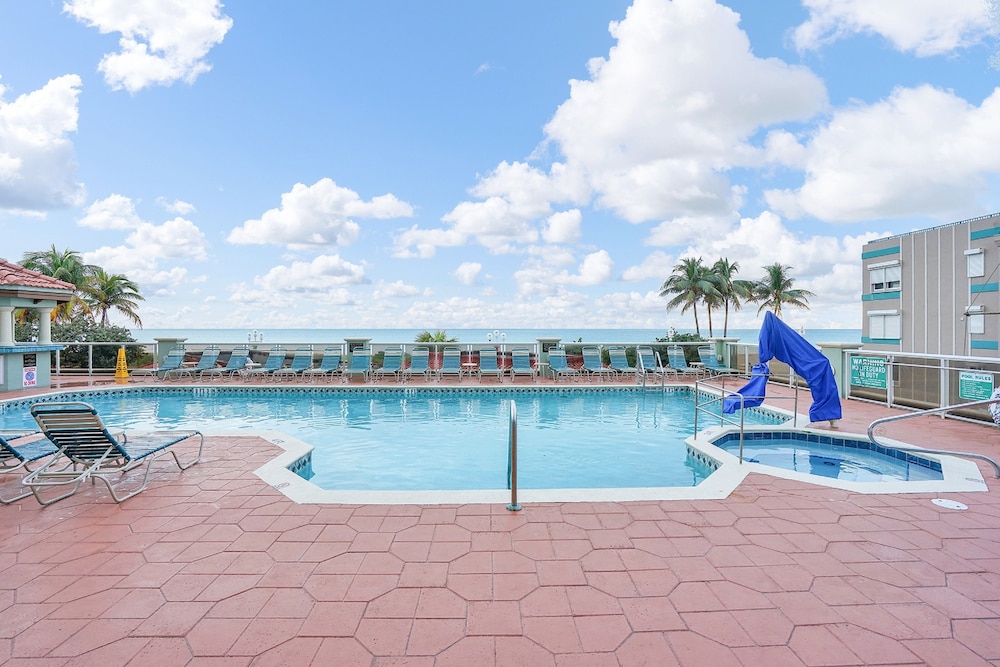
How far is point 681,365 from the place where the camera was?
40.3ft

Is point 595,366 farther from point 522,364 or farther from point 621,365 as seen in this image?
point 522,364

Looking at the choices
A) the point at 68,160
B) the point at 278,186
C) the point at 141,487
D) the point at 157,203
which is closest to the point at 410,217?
the point at 278,186

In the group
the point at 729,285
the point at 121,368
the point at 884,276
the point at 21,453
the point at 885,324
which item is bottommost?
the point at 21,453

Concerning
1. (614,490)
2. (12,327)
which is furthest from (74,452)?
(12,327)

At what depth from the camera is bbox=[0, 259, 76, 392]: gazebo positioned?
9.99 meters

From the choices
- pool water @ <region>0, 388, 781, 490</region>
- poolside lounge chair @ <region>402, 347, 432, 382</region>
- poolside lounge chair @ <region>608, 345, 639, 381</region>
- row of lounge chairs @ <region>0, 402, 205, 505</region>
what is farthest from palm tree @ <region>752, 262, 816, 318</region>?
row of lounge chairs @ <region>0, 402, 205, 505</region>

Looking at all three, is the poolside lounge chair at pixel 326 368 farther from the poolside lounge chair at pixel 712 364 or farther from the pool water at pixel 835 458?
the pool water at pixel 835 458

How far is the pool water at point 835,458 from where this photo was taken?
201 inches

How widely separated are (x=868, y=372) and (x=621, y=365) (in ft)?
17.0

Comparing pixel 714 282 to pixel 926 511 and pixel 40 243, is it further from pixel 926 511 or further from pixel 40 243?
pixel 40 243

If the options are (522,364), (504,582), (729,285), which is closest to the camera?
(504,582)

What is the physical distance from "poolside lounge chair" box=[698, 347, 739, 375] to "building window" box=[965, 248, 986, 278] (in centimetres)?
1634

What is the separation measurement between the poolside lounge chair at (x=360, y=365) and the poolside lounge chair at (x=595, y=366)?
207 inches

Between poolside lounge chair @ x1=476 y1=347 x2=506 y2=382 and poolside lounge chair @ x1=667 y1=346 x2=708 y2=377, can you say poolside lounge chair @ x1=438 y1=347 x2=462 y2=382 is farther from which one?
poolside lounge chair @ x1=667 y1=346 x2=708 y2=377
